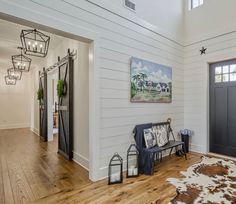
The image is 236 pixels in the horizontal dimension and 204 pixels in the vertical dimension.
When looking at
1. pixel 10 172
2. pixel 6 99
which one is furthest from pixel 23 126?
pixel 10 172

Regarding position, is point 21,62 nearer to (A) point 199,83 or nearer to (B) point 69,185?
(B) point 69,185

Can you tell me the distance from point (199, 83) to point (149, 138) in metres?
2.25

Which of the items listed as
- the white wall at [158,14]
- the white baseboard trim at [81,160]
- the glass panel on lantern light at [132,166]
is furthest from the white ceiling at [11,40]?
the glass panel on lantern light at [132,166]

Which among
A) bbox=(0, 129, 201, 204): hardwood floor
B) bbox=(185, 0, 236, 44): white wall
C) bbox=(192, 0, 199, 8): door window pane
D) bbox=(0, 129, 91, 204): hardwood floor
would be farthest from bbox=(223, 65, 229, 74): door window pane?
bbox=(0, 129, 91, 204): hardwood floor

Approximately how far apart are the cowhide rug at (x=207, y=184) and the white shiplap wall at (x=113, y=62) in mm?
1168

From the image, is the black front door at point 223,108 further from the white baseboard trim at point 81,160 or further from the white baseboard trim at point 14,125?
the white baseboard trim at point 14,125

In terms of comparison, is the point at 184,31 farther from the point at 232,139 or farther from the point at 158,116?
the point at 232,139

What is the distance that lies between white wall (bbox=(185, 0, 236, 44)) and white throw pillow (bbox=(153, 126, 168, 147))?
266 centimetres

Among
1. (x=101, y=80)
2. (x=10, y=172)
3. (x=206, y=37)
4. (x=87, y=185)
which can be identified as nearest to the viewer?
(x=87, y=185)

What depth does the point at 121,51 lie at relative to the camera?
3.27 meters

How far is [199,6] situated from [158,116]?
3.17 metres

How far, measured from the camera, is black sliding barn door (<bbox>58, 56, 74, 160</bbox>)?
3.97 m

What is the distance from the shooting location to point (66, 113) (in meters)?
4.16

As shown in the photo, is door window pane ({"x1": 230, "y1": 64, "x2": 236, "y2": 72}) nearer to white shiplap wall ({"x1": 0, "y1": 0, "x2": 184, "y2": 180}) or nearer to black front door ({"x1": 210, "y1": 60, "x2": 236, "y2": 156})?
black front door ({"x1": 210, "y1": 60, "x2": 236, "y2": 156})
